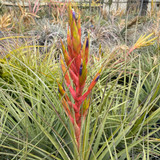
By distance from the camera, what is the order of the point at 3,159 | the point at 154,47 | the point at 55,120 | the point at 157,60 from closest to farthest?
the point at 3,159
the point at 55,120
the point at 157,60
the point at 154,47

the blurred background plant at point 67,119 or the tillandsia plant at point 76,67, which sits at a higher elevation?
the tillandsia plant at point 76,67

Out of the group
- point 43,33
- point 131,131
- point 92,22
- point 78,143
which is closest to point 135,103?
point 131,131

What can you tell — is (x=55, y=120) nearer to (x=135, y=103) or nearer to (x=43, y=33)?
(x=135, y=103)

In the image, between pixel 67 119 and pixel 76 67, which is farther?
pixel 67 119

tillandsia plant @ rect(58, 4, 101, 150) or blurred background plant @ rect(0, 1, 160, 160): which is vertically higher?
tillandsia plant @ rect(58, 4, 101, 150)

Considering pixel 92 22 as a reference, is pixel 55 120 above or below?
below

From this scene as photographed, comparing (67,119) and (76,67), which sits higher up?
(76,67)

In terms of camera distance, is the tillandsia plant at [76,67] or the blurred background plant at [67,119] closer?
the tillandsia plant at [76,67]

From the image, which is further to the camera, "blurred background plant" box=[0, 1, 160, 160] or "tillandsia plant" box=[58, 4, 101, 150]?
"blurred background plant" box=[0, 1, 160, 160]

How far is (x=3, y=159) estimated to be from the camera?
930mm

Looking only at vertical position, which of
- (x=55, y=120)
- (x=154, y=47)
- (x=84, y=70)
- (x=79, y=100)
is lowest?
(x=55, y=120)

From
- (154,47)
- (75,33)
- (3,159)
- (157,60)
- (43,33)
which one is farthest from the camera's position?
(43,33)

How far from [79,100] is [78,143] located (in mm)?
188

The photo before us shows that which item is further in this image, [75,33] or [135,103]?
Result: [135,103]
